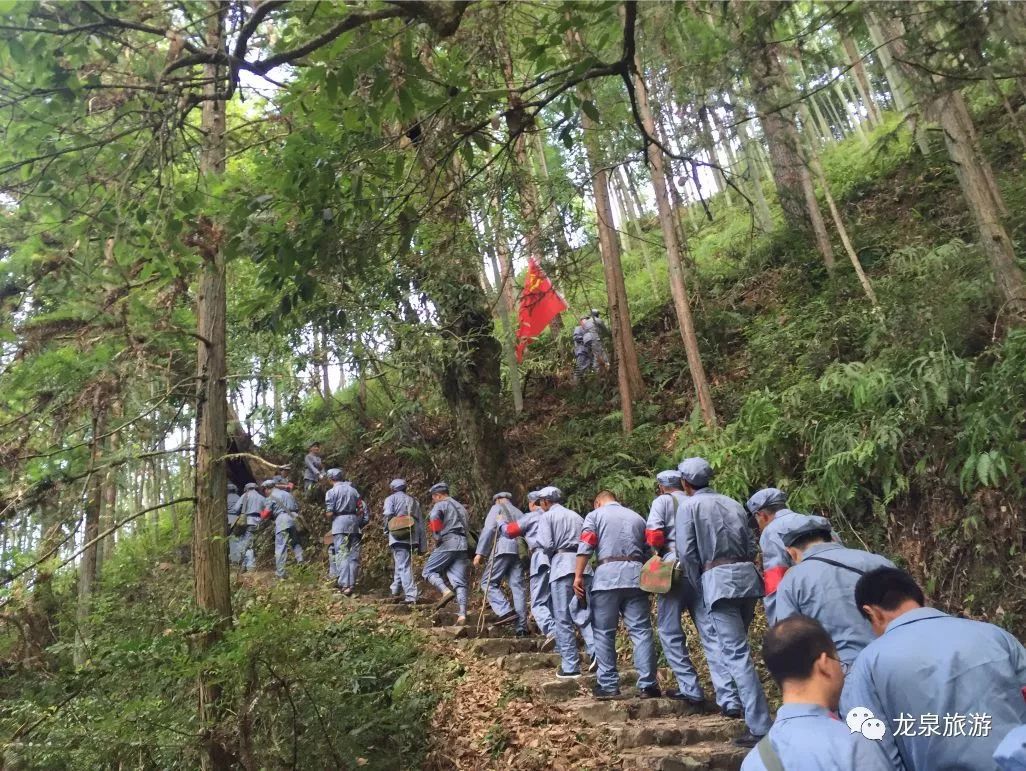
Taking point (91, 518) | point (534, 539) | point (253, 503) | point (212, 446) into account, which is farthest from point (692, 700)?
point (253, 503)

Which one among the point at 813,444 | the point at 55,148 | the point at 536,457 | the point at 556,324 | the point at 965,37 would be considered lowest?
the point at 813,444

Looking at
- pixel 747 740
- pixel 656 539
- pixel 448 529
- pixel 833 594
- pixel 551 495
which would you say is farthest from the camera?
pixel 448 529

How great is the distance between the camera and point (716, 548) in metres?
5.48

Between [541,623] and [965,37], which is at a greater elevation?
[965,37]

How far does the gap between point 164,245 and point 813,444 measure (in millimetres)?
6953

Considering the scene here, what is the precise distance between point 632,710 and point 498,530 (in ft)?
10.1

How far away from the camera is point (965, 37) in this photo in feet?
13.1

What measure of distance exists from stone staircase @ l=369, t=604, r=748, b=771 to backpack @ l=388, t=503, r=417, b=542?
1.77 m

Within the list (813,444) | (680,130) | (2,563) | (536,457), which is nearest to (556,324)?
(536,457)

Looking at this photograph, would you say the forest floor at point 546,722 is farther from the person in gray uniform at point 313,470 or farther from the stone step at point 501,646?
the person in gray uniform at point 313,470

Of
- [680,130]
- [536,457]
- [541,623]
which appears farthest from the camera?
[536,457]

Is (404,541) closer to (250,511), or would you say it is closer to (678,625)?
(250,511)

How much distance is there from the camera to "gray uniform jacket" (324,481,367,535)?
9.95m

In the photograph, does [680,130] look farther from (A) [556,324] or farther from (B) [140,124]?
(A) [556,324]
